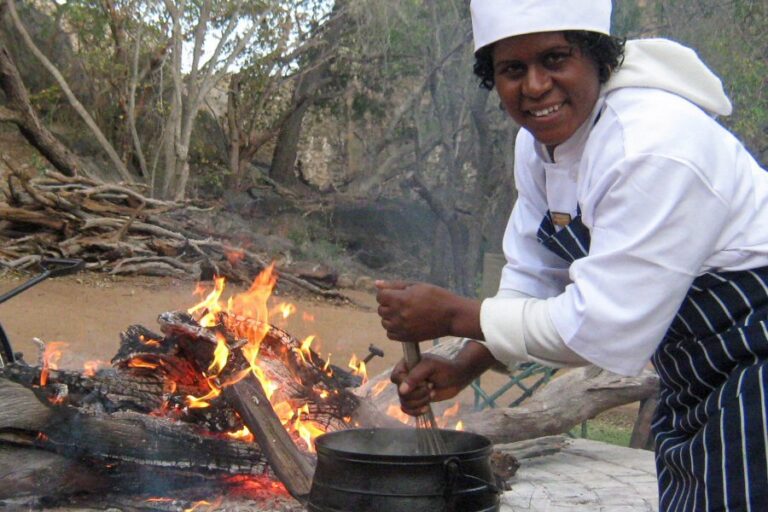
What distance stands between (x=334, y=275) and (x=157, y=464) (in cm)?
912

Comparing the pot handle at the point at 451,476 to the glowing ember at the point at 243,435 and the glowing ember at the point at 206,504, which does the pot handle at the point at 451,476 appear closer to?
the glowing ember at the point at 206,504

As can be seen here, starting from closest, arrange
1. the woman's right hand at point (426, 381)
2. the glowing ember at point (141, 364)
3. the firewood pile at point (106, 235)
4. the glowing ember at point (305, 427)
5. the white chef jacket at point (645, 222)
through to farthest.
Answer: the white chef jacket at point (645, 222) < the woman's right hand at point (426, 381) < the glowing ember at point (305, 427) < the glowing ember at point (141, 364) < the firewood pile at point (106, 235)

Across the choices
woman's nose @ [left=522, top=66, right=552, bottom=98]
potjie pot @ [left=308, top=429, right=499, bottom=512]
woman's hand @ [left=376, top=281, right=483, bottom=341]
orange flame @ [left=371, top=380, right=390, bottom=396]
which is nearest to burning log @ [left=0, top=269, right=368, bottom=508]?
orange flame @ [left=371, top=380, right=390, bottom=396]

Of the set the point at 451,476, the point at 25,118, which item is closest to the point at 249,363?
the point at 451,476

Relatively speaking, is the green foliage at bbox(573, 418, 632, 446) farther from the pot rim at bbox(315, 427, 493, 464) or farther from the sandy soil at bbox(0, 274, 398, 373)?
the pot rim at bbox(315, 427, 493, 464)

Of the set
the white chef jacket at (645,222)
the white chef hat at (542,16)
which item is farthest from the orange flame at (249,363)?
the white chef hat at (542,16)

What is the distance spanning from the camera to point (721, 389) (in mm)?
1770

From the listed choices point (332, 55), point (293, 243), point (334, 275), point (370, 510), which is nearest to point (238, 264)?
point (334, 275)

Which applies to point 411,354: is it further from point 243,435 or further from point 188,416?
point 188,416

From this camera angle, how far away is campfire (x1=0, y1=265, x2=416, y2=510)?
12.0ft

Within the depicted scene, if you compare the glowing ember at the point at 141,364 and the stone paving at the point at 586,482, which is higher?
the glowing ember at the point at 141,364

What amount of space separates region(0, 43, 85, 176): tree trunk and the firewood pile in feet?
3.11

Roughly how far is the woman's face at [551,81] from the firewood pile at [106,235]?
30.6 feet

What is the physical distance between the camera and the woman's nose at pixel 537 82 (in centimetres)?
180
